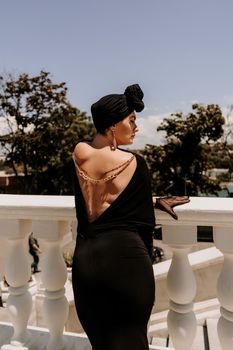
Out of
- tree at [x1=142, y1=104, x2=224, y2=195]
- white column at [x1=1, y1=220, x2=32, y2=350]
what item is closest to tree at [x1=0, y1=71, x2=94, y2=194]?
tree at [x1=142, y1=104, x2=224, y2=195]

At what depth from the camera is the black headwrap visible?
5.31 ft

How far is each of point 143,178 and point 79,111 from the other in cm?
2767

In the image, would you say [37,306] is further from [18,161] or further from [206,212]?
[18,161]

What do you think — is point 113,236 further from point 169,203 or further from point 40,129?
point 40,129

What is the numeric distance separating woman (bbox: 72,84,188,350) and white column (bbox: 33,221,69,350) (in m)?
0.38

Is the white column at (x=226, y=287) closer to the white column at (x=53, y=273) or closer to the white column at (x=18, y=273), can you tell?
the white column at (x=53, y=273)

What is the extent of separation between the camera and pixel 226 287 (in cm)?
166

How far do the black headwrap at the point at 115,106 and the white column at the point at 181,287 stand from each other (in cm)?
62

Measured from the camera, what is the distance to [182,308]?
175 centimetres

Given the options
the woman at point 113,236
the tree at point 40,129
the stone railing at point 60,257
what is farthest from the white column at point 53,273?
the tree at point 40,129

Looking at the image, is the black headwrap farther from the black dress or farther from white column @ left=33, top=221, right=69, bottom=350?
white column @ left=33, top=221, right=69, bottom=350

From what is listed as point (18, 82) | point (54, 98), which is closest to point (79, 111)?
point (54, 98)

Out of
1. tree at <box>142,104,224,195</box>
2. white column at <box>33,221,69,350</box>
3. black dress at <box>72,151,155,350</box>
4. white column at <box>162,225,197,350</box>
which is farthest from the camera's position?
tree at <box>142,104,224,195</box>

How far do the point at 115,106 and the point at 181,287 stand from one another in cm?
96
